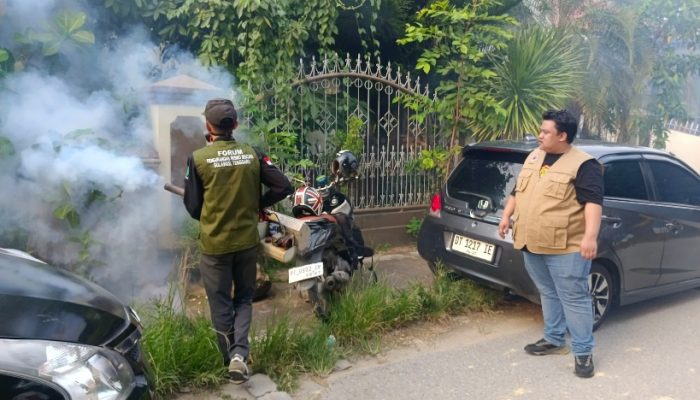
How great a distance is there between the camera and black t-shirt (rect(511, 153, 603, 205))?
13.1 feet

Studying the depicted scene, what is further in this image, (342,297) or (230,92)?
(230,92)

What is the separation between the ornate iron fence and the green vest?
246cm

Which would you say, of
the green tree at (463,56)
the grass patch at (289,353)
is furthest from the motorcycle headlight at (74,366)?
the green tree at (463,56)

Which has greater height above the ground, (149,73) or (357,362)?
(149,73)

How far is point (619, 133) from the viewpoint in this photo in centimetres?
914

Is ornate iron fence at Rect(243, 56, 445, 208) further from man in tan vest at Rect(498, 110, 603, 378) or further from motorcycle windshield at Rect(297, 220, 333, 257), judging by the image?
man in tan vest at Rect(498, 110, 603, 378)

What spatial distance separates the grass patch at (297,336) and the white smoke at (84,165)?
1.21 m

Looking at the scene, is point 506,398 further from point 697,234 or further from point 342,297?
Result: point 697,234

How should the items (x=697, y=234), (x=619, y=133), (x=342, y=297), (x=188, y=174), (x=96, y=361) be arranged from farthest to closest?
(x=619, y=133)
(x=697, y=234)
(x=342, y=297)
(x=188, y=174)
(x=96, y=361)

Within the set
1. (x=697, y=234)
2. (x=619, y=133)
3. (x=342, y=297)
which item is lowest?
(x=342, y=297)

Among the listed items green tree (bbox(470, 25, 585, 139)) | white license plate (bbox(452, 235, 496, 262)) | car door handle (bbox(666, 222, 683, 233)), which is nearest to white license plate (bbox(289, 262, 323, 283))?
white license plate (bbox(452, 235, 496, 262))

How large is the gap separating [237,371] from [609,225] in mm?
3128

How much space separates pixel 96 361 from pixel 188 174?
1.57 metres

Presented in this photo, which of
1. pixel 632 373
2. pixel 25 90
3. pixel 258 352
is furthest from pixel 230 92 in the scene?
pixel 632 373
